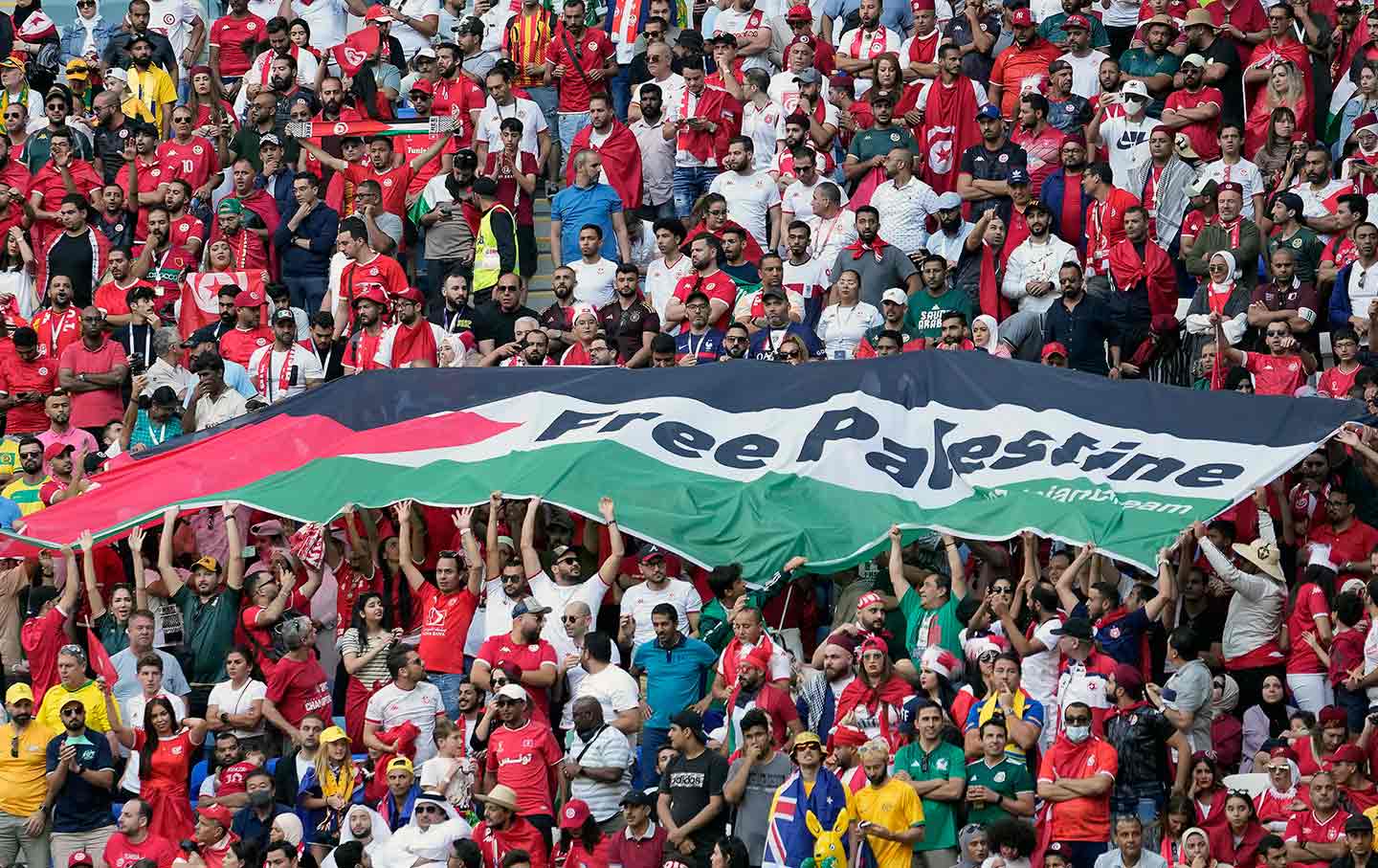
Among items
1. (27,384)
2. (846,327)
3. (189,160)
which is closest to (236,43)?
(189,160)

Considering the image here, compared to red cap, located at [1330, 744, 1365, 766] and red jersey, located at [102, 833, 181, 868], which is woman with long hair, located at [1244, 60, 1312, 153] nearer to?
red cap, located at [1330, 744, 1365, 766]

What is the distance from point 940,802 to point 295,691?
4.70m

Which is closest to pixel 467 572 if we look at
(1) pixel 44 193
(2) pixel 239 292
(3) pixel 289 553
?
(3) pixel 289 553

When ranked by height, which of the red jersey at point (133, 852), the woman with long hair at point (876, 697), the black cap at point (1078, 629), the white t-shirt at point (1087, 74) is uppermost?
the white t-shirt at point (1087, 74)

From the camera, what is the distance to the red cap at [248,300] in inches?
885

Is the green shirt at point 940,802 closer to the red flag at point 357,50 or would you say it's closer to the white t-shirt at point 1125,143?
the white t-shirt at point 1125,143

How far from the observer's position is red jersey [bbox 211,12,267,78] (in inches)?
1046

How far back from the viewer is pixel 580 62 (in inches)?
983

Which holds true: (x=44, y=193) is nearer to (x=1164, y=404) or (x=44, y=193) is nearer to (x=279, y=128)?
(x=279, y=128)

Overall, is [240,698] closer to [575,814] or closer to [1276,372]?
[575,814]

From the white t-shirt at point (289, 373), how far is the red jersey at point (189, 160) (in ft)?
11.3

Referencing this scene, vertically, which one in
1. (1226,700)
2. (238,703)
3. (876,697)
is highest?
(876,697)

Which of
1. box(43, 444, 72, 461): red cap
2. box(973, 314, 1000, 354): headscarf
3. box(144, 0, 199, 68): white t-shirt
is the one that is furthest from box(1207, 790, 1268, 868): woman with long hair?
box(144, 0, 199, 68): white t-shirt

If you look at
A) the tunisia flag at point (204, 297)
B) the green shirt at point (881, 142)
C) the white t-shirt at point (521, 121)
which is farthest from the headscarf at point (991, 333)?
the tunisia flag at point (204, 297)
